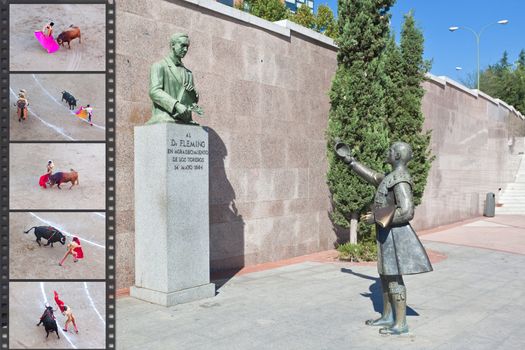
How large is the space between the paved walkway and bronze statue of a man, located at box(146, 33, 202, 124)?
8.64 feet

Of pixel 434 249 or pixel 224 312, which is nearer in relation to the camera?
pixel 224 312

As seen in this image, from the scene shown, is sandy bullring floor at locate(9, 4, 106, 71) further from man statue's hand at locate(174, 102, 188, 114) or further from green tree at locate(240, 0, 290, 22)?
green tree at locate(240, 0, 290, 22)

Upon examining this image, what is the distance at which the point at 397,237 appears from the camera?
5.45m

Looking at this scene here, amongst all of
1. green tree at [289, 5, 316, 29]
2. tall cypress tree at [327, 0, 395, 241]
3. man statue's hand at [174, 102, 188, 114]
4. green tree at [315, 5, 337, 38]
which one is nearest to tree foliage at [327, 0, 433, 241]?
tall cypress tree at [327, 0, 395, 241]

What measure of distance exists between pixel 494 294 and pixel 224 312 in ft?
14.4

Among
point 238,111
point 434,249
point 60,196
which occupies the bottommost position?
point 434,249

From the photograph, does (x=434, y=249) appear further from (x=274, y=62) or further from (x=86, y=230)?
(x=86, y=230)

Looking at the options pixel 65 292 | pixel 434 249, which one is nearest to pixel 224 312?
pixel 65 292

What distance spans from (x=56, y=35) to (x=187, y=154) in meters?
5.30

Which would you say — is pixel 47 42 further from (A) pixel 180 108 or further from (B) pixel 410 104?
(B) pixel 410 104

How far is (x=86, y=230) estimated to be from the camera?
1742mm

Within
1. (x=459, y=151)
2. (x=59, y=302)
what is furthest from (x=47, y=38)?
(x=459, y=151)

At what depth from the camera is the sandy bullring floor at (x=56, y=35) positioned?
64.2 inches

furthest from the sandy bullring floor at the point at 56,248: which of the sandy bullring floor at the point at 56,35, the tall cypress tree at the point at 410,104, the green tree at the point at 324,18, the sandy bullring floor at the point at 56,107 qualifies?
the green tree at the point at 324,18
